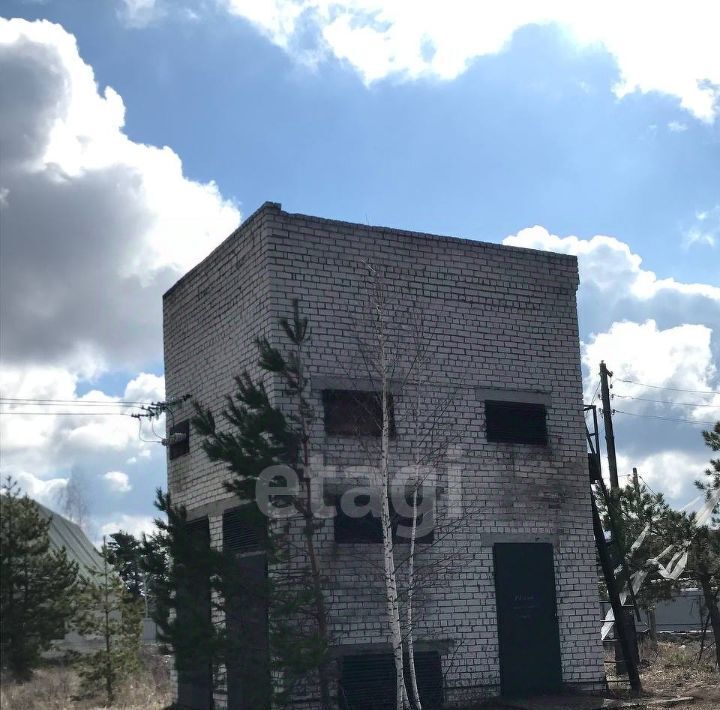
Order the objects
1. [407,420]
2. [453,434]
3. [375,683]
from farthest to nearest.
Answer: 1. [453,434]
2. [407,420]
3. [375,683]

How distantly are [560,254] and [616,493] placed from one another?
10544mm

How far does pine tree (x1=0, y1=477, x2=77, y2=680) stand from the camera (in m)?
17.2

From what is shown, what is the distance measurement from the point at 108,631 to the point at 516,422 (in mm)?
11788

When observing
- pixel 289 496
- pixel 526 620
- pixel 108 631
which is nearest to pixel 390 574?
pixel 289 496

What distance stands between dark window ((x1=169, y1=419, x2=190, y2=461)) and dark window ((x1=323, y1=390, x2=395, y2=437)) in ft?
10.5

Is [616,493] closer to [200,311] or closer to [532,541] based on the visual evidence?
[532,541]

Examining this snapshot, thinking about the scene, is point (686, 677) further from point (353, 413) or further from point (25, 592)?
point (25, 592)

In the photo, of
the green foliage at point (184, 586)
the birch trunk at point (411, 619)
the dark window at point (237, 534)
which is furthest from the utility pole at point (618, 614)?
the green foliage at point (184, 586)

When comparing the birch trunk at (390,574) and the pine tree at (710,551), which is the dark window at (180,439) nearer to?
the birch trunk at (390,574)

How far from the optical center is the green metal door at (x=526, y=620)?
12.9 metres

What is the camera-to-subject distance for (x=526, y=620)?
515 inches

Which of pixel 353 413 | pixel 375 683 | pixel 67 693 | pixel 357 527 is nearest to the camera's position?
pixel 375 683

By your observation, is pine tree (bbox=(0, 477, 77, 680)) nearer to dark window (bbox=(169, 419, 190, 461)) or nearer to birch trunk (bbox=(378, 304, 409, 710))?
dark window (bbox=(169, 419, 190, 461))

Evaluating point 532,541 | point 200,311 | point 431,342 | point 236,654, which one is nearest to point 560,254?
point 431,342
